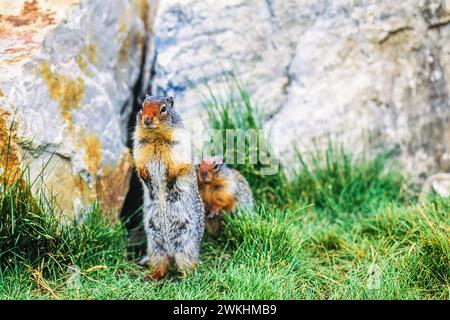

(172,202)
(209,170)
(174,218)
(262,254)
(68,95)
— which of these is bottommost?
(262,254)

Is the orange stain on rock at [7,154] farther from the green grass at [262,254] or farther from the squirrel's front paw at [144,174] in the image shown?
the squirrel's front paw at [144,174]

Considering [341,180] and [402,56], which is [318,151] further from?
[402,56]

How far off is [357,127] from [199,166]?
1.86 meters

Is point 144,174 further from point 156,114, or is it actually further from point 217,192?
point 217,192

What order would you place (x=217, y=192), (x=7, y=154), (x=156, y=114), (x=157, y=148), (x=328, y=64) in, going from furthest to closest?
(x=328, y=64) → (x=217, y=192) → (x=157, y=148) → (x=156, y=114) → (x=7, y=154)

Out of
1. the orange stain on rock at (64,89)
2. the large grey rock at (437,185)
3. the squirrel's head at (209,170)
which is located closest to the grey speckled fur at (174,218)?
the squirrel's head at (209,170)

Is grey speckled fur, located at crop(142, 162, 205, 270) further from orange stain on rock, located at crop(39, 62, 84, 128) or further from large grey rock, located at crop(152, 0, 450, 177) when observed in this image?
large grey rock, located at crop(152, 0, 450, 177)

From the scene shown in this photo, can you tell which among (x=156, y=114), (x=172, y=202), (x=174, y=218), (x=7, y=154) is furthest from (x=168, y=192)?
(x=7, y=154)

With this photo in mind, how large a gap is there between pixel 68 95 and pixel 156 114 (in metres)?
1.07

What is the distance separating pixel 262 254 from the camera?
16.6 ft

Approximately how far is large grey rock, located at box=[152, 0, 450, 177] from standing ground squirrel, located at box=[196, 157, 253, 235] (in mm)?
967

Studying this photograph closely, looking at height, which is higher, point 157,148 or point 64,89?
point 64,89

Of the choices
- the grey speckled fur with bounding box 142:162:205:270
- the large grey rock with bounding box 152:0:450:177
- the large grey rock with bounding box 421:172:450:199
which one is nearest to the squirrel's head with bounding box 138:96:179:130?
Result: the grey speckled fur with bounding box 142:162:205:270
